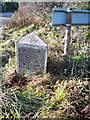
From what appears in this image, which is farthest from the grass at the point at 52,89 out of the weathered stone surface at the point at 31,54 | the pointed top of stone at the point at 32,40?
the pointed top of stone at the point at 32,40

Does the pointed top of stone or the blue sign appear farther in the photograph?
the blue sign

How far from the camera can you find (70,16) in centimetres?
473

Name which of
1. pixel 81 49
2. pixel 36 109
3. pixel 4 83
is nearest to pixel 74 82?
pixel 36 109

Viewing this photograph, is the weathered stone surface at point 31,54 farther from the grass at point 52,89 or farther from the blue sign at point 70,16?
the blue sign at point 70,16

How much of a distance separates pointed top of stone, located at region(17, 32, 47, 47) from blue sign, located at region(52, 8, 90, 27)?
1.75 ft

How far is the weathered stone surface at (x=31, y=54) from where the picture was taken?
14.1 feet

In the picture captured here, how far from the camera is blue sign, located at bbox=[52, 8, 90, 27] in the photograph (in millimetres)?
4643

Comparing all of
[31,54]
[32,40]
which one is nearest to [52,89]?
[31,54]

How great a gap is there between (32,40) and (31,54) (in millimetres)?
233

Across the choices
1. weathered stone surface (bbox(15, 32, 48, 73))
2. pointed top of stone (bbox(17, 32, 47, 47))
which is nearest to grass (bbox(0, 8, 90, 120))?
weathered stone surface (bbox(15, 32, 48, 73))

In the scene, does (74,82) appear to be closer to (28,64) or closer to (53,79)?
Result: (53,79)

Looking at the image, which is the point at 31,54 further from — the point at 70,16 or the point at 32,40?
the point at 70,16

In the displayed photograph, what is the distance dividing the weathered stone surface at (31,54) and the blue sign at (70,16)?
22.3 inches

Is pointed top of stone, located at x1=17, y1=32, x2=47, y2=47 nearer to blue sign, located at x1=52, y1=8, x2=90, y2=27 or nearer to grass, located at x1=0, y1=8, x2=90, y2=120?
grass, located at x1=0, y1=8, x2=90, y2=120
